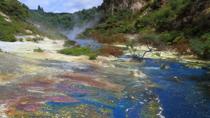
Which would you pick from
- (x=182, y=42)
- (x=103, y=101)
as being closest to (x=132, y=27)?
(x=182, y=42)

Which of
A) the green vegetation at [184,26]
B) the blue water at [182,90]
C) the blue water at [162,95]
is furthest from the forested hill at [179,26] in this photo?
the blue water at [162,95]

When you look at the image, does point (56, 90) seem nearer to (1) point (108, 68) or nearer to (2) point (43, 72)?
(2) point (43, 72)

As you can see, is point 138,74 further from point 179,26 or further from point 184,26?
point 179,26

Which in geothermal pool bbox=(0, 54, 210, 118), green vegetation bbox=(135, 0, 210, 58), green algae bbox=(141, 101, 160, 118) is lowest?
green algae bbox=(141, 101, 160, 118)

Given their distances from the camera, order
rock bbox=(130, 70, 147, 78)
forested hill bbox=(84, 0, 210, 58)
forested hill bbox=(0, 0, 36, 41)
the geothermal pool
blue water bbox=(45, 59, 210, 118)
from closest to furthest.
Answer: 1. the geothermal pool
2. blue water bbox=(45, 59, 210, 118)
3. rock bbox=(130, 70, 147, 78)
4. forested hill bbox=(84, 0, 210, 58)
5. forested hill bbox=(0, 0, 36, 41)

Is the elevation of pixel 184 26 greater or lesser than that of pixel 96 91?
greater

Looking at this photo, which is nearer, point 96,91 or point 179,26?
point 96,91

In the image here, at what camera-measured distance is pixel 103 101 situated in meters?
32.2

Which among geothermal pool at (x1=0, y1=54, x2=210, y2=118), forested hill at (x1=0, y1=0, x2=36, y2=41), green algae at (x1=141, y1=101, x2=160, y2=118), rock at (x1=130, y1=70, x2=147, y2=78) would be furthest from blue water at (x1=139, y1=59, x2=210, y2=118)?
forested hill at (x1=0, y1=0, x2=36, y2=41)

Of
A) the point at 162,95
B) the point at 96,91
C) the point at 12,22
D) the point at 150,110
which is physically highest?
the point at 12,22

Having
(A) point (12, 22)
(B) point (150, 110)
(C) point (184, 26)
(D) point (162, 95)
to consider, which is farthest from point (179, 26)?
(B) point (150, 110)

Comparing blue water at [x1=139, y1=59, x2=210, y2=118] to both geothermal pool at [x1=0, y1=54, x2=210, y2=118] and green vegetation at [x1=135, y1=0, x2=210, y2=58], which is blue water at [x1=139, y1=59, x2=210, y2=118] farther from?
green vegetation at [x1=135, y1=0, x2=210, y2=58]

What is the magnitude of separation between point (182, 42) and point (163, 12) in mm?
42205

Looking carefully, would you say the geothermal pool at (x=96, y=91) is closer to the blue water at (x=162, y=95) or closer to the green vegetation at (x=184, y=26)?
the blue water at (x=162, y=95)
